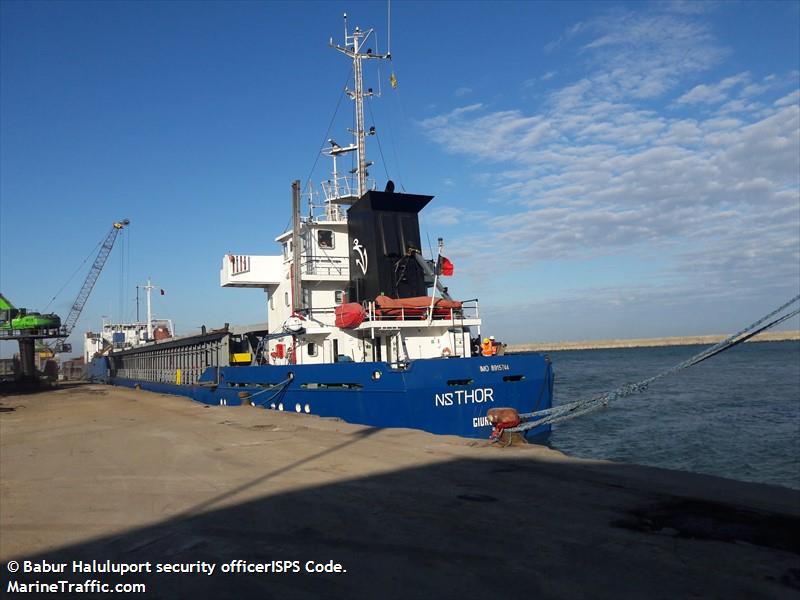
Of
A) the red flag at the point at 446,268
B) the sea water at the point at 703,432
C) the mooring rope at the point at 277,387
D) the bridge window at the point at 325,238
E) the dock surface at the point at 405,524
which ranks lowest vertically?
the sea water at the point at 703,432

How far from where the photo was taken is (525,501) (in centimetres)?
736

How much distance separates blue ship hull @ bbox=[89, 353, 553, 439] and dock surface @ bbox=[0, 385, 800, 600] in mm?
2943

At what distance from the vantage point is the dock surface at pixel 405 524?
194 inches

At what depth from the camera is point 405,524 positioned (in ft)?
21.3

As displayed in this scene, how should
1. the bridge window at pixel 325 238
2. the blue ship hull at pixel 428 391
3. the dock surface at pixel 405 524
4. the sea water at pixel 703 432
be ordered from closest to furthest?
the dock surface at pixel 405 524, the blue ship hull at pixel 428 391, the sea water at pixel 703 432, the bridge window at pixel 325 238

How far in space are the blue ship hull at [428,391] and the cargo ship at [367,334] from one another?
0.03m

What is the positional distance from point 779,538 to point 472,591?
3321 millimetres

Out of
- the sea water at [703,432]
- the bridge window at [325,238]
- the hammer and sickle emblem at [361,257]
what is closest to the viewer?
the sea water at [703,432]

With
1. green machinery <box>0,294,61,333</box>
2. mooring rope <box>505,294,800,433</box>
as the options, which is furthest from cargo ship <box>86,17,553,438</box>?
green machinery <box>0,294,61,333</box>

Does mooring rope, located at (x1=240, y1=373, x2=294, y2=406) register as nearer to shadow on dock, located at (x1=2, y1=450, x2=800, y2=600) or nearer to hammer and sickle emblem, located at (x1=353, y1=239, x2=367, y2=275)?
hammer and sickle emblem, located at (x1=353, y1=239, x2=367, y2=275)

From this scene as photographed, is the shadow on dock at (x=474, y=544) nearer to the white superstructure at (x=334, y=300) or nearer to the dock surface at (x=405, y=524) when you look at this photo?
the dock surface at (x=405, y=524)

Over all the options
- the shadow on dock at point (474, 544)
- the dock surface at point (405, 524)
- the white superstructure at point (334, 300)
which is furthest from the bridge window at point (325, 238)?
Answer: the shadow on dock at point (474, 544)

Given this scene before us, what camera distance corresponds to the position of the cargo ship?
15.0 meters

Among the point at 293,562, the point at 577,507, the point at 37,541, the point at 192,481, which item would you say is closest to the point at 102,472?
the point at 192,481
